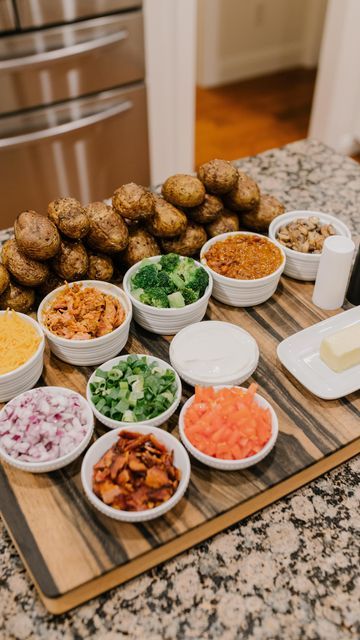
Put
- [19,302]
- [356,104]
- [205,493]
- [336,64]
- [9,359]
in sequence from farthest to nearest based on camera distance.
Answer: [356,104]
[336,64]
[19,302]
[9,359]
[205,493]

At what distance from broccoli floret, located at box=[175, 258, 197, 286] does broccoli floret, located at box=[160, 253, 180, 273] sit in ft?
0.04

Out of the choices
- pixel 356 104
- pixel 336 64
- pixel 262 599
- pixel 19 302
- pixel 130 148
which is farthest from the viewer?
pixel 356 104

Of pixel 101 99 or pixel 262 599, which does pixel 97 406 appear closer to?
pixel 262 599

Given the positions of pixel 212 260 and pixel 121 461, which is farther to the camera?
pixel 212 260

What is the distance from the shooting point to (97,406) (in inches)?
47.4

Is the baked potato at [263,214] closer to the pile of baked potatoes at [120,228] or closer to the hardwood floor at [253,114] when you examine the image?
the pile of baked potatoes at [120,228]

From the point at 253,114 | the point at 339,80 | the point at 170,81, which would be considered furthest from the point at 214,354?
the point at 253,114

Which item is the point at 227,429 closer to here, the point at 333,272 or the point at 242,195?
the point at 333,272

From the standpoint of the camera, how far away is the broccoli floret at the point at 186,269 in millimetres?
→ 1495

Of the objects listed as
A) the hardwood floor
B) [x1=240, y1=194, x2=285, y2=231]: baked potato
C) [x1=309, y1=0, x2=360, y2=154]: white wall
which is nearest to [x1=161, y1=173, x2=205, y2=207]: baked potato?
[x1=240, y1=194, x2=285, y2=231]: baked potato

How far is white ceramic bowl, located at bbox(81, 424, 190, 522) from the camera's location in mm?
1028

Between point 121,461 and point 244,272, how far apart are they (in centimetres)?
68

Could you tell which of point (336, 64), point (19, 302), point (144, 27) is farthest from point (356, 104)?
point (19, 302)

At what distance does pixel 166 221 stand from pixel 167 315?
0.90 feet
